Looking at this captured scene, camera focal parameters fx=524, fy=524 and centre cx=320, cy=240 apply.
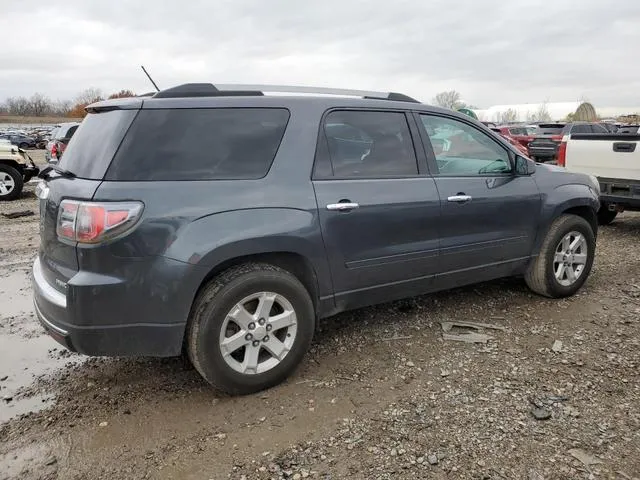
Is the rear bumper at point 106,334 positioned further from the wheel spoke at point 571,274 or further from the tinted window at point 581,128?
the tinted window at point 581,128

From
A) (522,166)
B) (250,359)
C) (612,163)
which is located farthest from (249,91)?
(612,163)

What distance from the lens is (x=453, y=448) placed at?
2.66 m

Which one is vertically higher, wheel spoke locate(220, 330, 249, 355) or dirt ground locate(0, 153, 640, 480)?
wheel spoke locate(220, 330, 249, 355)

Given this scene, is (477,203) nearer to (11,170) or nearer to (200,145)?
(200,145)

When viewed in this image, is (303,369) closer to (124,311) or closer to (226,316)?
(226,316)

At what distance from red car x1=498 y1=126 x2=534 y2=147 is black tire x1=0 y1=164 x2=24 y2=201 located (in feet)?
51.3

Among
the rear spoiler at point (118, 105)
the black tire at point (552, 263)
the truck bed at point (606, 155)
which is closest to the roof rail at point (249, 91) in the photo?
the rear spoiler at point (118, 105)

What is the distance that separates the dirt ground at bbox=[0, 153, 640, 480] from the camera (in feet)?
8.43

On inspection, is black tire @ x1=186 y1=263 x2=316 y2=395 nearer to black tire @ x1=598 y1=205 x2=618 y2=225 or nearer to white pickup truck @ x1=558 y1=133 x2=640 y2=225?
white pickup truck @ x1=558 y1=133 x2=640 y2=225

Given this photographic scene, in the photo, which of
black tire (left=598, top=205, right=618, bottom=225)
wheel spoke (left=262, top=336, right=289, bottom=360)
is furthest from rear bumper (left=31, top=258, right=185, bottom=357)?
black tire (left=598, top=205, right=618, bottom=225)

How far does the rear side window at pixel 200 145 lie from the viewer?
2836 mm

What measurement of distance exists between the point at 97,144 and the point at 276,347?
5.15 ft

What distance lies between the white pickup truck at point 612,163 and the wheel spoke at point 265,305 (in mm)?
5477

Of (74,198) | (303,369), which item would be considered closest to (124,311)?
(74,198)
